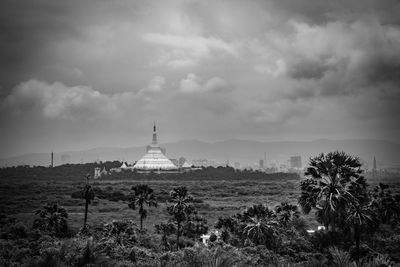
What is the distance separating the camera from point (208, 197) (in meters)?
108

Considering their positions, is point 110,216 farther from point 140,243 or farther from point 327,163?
point 327,163

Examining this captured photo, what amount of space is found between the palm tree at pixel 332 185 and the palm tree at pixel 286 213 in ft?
59.5

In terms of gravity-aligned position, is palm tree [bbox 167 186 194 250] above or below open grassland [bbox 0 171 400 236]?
above

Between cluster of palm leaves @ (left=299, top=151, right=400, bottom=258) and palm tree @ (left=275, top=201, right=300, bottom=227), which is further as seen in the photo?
palm tree @ (left=275, top=201, right=300, bottom=227)

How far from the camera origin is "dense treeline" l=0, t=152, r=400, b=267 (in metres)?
25.2

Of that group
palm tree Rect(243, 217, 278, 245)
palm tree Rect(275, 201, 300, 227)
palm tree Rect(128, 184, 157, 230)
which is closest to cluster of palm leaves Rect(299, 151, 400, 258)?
palm tree Rect(243, 217, 278, 245)

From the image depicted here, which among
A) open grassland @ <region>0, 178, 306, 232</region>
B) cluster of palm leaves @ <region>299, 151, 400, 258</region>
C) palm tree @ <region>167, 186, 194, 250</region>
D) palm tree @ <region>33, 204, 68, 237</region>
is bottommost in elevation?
open grassland @ <region>0, 178, 306, 232</region>

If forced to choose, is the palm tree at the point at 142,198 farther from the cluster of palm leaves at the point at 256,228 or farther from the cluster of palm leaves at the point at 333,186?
the cluster of palm leaves at the point at 333,186

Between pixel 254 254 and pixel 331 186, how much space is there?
10.1 meters

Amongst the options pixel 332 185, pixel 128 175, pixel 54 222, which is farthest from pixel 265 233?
pixel 128 175

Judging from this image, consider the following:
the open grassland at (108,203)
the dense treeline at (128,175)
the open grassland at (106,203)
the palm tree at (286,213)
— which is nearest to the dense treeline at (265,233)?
the palm tree at (286,213)

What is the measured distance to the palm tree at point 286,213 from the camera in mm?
44806

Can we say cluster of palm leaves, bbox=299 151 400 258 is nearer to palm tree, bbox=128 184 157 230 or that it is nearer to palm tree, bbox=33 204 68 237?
palm tree, bbox=128 184 157 230

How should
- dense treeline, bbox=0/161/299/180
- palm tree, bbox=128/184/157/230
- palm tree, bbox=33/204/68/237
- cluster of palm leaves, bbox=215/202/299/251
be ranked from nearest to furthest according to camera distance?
cluster of palm leaves, bbox=215/202/299/251
palm tree, bbox=33/204/68/237
palm tree, bbox=128/184/157/230
dense treeline, bbox=0/161/299/180
